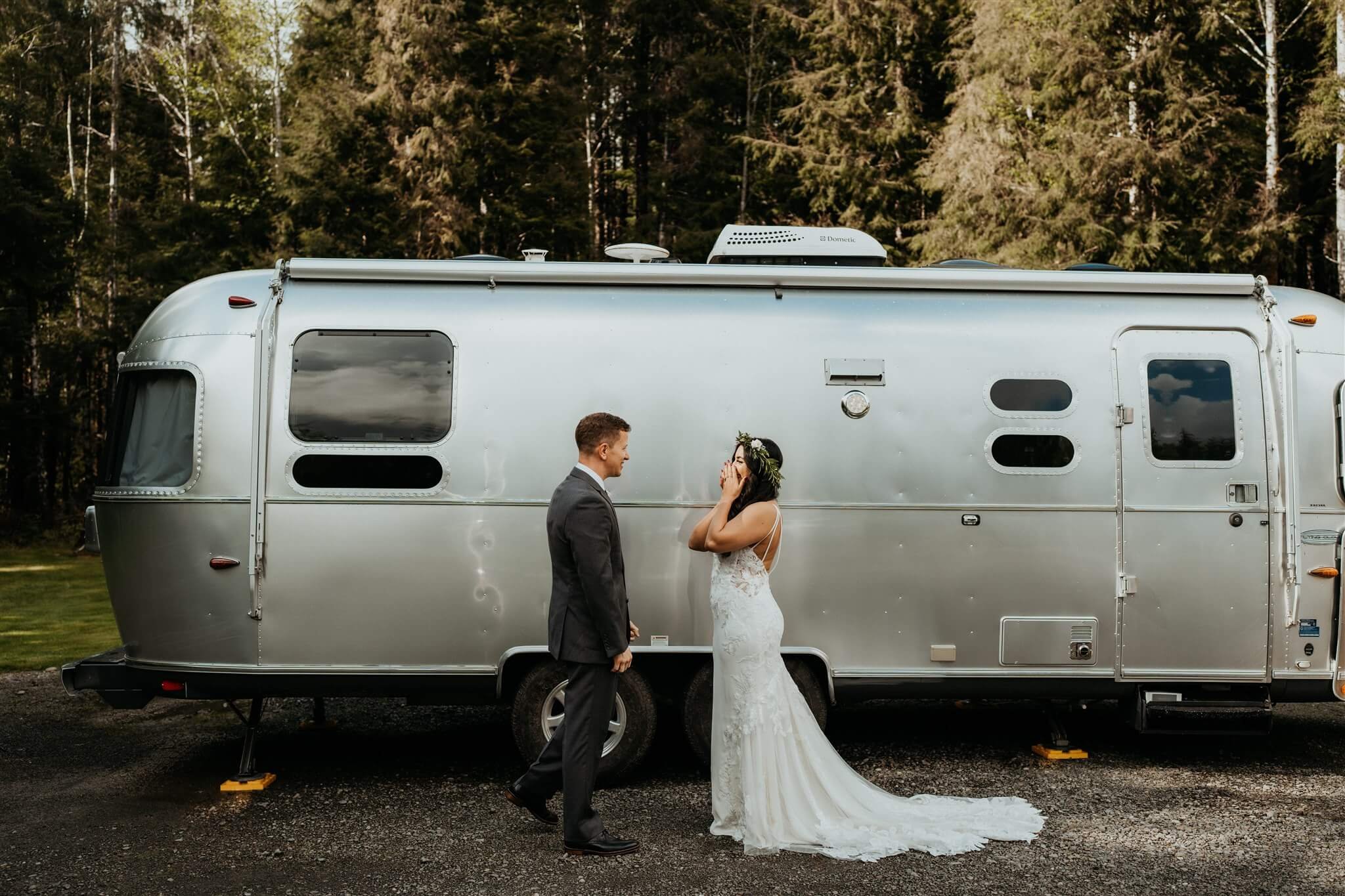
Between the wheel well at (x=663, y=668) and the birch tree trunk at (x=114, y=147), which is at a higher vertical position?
the birch tree trunk at (x=114, y=147)

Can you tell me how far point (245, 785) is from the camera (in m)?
6.74

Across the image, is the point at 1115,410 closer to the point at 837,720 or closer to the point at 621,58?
the point at 837,720

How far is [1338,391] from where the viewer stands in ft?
22.3

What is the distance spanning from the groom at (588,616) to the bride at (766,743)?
0.58 metres

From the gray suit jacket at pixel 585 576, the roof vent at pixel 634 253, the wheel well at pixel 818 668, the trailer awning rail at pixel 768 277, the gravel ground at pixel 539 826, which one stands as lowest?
the gravel ground at pixel 539 826

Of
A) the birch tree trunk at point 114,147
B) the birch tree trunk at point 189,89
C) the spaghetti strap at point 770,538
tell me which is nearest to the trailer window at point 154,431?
the spaghetti strap at point 770,538

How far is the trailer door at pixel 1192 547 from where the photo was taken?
21.9ft

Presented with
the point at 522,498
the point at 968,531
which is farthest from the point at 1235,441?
the point at 522,498

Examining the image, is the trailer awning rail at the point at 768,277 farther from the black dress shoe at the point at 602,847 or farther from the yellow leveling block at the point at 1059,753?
the black dress shoe at the point at 602,847

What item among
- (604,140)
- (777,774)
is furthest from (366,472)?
(604,140)

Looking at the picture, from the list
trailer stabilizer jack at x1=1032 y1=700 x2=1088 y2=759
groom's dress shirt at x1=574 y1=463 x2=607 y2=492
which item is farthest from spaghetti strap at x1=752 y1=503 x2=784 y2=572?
trailer stabilizer jack at x1=1032 y1=700 x2=1088 y2=759

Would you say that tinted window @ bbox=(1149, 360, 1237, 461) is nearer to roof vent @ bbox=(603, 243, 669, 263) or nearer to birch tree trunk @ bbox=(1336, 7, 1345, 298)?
roof vent @ bbox=(603, 243, 669, 263)

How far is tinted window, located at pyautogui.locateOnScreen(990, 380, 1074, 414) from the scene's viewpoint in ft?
22.0

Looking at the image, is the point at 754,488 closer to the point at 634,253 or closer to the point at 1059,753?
the point at 634,253
